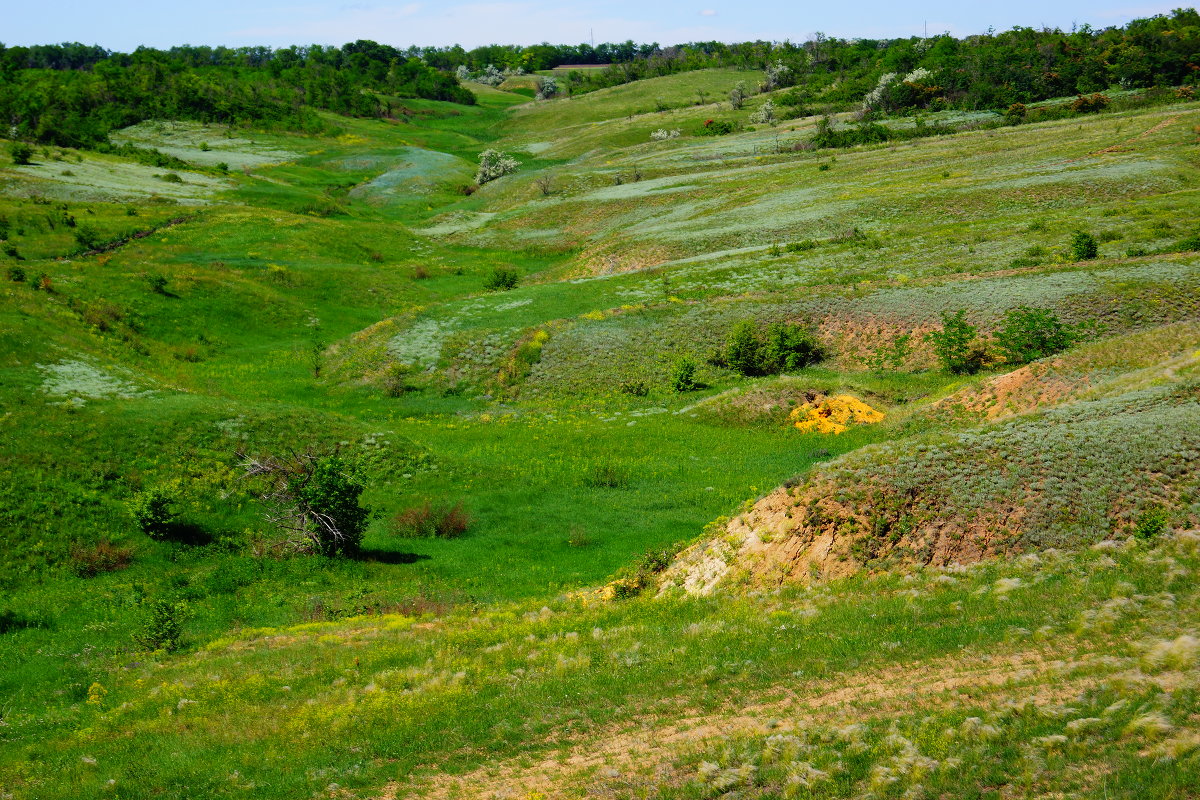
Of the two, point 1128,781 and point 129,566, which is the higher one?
point 1128,781

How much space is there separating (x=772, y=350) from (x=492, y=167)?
100553mm

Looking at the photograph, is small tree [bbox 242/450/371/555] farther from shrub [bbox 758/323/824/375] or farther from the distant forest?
the distant forest

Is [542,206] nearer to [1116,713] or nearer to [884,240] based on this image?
[884,240]

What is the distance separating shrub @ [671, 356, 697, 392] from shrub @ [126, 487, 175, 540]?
2627cm

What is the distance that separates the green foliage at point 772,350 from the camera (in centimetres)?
4584

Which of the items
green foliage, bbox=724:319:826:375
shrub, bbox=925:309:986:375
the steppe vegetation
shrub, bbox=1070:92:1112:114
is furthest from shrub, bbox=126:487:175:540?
shrub, bbox=1070:92:1112:114

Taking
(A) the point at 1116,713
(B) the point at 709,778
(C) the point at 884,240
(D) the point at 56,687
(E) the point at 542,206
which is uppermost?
(E) the point at 542,206

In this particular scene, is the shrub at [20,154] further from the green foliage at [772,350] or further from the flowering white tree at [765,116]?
the flowering white tree at [765,116]

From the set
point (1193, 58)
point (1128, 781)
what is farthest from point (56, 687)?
point (1193, 58)

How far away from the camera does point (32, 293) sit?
4988 centimetres

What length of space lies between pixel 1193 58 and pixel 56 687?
16013cm

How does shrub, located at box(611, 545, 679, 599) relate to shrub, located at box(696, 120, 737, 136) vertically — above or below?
below

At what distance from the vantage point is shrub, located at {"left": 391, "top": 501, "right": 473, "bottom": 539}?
2959 cm

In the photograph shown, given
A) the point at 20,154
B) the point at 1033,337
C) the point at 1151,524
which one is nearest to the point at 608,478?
the point at 1151,524
